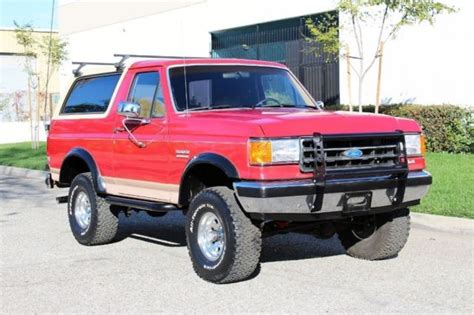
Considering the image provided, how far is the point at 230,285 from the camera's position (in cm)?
625

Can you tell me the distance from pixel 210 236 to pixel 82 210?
2631 millimetres

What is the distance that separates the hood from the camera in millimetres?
5887

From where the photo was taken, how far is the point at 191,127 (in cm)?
659

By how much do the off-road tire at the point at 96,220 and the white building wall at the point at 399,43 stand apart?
4.28m

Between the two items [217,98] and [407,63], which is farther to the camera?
[407,63]

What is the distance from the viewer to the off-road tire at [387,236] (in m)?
6.99

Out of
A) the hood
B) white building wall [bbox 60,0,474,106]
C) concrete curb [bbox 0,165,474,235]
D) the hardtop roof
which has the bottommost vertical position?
concrete curb [bbox 0,165,474,235]

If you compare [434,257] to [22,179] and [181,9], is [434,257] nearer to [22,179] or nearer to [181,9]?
[22,179]

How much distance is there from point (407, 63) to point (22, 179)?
1042cm

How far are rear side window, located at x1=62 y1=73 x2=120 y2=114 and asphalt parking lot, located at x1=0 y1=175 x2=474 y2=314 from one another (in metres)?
1.62

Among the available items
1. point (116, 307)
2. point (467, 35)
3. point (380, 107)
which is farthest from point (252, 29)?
point (116, 307)

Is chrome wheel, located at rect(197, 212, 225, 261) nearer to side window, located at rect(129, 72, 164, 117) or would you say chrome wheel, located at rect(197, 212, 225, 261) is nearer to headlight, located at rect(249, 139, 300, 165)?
headlight, located at rect(249, 139, 300, 165)

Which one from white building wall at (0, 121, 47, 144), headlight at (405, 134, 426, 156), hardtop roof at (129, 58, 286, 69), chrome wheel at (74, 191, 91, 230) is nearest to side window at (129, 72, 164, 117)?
hardtop roof at (129, 58, 286, 69)

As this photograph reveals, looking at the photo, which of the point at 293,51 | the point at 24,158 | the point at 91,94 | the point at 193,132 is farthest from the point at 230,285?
the point at 293,51
